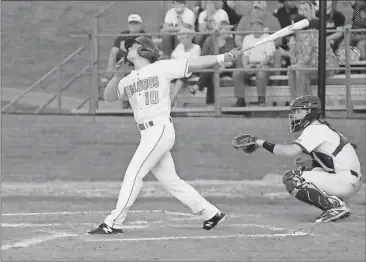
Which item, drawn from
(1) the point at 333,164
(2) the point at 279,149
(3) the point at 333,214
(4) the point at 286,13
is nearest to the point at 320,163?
(1) the point at 333,164

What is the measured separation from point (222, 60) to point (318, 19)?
19.6 ft

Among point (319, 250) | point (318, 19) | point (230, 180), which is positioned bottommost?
point (230, 180)

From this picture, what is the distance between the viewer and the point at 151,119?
33.7ft

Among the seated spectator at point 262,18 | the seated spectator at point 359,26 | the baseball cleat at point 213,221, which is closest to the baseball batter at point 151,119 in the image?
the baseball cleat at point 213,221

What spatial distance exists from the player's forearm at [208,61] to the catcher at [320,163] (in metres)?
1.21

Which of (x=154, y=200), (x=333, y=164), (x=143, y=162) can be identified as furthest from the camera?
(x=154, y=200)

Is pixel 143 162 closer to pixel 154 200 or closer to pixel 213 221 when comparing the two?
pixel 213 221

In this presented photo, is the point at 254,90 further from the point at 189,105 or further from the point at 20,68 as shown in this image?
the point at 20,68

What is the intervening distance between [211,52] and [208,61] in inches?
221

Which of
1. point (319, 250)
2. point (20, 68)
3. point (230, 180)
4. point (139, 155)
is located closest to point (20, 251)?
point (139, 155)

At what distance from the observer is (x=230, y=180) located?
1573cm

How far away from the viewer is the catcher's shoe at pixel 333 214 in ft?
36.5

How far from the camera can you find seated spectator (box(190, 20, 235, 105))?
51.7ft

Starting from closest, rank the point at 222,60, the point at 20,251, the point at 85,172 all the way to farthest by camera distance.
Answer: the point at 20,251 < the point at 222,60 < the point at 85,172
